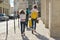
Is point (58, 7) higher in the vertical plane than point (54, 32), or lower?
higher

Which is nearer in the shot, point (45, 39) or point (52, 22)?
point (45, 39)

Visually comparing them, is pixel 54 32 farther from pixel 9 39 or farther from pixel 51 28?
pixel 9 39

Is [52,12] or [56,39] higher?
[52,12]

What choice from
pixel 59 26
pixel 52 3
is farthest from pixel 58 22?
pixel 52 3

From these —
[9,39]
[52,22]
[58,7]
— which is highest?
[58,7]

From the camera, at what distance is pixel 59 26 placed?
11.6 metres

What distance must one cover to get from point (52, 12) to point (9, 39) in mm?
2905

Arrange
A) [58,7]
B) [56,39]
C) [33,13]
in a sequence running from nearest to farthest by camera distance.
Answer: [56,39]
[58,7]
[33,13]

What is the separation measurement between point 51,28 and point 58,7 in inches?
50.3

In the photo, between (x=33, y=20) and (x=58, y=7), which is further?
(x=33, y=20)

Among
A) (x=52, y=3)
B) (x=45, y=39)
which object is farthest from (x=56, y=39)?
(x=52, y=3)

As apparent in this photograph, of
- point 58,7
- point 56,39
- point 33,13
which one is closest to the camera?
point 56,39

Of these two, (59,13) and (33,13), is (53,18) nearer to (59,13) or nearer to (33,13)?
(59,13)

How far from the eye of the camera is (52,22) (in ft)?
38.2
